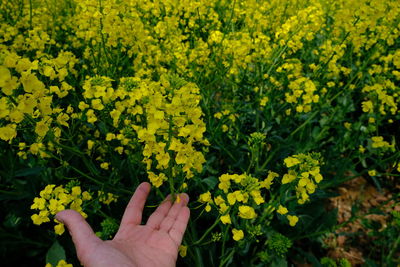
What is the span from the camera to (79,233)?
1.40 m

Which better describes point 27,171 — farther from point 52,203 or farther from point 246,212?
point 246,212

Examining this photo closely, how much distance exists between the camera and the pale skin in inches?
53.9

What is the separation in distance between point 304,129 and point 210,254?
1.60m

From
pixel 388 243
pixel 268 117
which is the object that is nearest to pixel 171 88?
pixel 268 117

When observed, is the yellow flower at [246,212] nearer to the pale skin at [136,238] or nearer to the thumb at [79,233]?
the pale skin at [136,238]

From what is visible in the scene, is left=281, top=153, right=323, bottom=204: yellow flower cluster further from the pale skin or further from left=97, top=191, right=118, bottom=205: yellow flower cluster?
left=97, top=191, right=118, bottom=205: yellow flower cluster

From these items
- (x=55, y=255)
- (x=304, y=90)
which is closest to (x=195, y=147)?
(x=304, y=90)

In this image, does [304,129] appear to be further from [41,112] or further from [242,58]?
[41,112]

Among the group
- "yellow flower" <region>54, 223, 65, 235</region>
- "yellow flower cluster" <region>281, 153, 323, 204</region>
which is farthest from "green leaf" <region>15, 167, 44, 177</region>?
"yellow flower cluster" <region>281, 153, 323, 204</region>

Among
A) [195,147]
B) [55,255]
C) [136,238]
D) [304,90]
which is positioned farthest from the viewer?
[195,147]

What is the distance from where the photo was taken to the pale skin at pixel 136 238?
1368mm

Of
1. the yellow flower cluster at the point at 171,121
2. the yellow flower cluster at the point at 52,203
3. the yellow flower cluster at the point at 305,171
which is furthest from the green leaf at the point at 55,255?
the yellow flower cluster at the point at 305,171

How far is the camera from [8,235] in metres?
2.18

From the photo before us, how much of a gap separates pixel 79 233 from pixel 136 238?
39 cm
